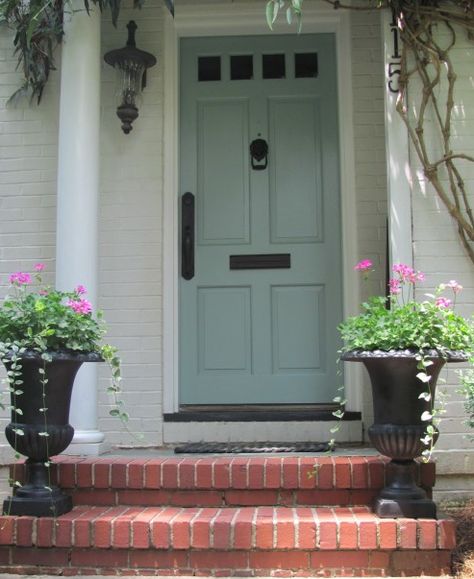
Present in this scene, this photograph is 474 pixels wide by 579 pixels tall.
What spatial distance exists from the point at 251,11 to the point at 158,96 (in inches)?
29.7

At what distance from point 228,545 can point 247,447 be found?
2.80 feet

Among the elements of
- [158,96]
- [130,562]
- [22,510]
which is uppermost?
[158,96]

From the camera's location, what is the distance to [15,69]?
3838 mm

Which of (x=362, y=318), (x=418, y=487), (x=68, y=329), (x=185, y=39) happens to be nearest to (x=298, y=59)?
(x=185, y=39)

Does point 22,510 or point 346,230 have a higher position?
point 346,230

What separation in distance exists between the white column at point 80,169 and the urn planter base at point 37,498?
21.2 inches

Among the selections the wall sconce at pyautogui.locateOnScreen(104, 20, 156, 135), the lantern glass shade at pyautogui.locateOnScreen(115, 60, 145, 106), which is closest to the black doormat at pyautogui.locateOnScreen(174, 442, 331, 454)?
the wall sconce at pyautogui.locateOnScreen(104, 20, 156, 135)

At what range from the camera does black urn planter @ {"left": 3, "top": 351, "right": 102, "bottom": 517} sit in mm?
2621

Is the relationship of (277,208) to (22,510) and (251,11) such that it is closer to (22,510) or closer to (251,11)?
(251,11)

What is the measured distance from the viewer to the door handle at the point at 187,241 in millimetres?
3854

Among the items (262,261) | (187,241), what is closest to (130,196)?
(187,241)

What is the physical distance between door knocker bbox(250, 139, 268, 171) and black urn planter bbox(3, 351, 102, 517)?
174 cm

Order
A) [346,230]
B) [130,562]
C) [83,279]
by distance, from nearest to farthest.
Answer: [130,562] < [83,279] < [346,230]

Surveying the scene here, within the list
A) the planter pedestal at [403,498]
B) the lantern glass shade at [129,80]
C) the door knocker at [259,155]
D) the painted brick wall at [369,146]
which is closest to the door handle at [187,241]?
the door knocker at [259,155]
